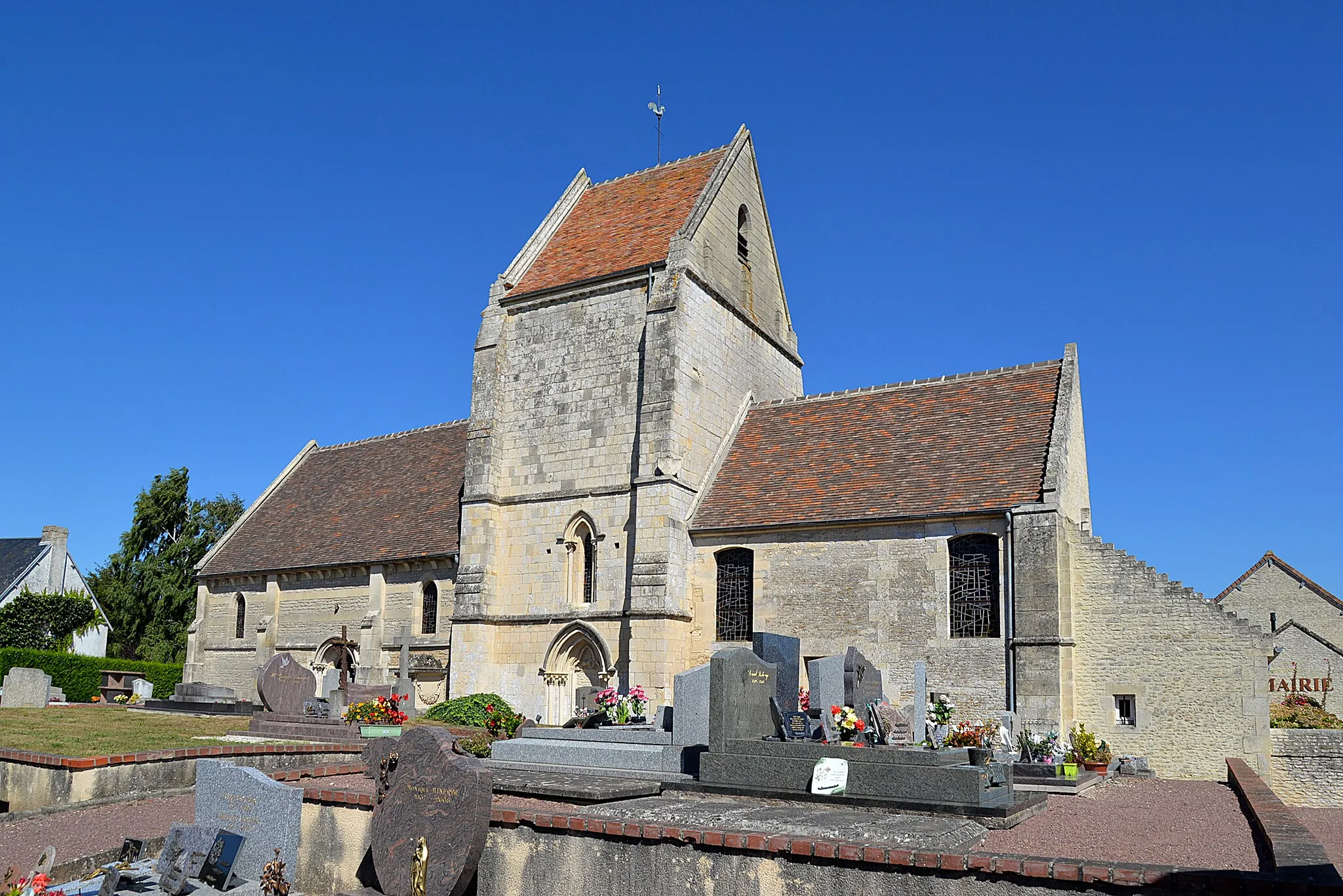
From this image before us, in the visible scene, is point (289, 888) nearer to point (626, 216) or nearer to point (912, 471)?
point (912, 471)

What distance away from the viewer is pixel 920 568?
2367 cm

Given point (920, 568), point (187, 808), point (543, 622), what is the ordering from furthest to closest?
1. point (543, 622)
2. point (920, 568)
3. point (187, 808)

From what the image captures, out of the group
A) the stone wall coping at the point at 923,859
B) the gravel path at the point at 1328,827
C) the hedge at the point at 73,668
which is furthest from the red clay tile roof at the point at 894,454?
the hedge at the point at 73,668

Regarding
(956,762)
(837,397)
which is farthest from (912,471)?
(956,762)

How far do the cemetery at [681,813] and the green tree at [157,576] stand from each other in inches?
1423

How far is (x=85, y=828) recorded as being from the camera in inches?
518

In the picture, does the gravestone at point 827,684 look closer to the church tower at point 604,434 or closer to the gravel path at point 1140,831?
the gravel path at point 1140,831

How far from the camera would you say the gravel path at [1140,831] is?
9.85 metres

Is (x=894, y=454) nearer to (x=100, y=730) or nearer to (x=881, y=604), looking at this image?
(x=881, y=604)

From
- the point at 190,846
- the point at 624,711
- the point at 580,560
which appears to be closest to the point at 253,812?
the point at 190,846

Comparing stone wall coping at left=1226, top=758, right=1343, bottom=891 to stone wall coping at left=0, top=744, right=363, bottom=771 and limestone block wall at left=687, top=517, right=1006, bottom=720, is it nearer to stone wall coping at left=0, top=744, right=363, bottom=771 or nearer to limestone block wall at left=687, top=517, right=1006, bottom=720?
limestone block wall at left=687, top=517, right=1006, bottom=720

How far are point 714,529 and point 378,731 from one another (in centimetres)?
908

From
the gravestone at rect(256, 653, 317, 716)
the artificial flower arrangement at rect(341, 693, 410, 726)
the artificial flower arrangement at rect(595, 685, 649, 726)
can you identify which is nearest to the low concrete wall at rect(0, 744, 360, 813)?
the artificial flower arrangement at rect(595, 685, 649, 726)

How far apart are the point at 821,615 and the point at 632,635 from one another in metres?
4.49
